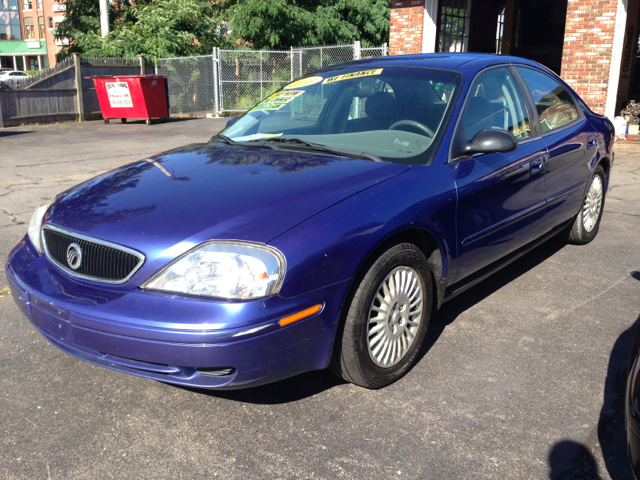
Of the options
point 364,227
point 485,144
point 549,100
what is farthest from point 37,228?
point 549,100

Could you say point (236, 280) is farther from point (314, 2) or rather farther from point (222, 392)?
point (314, 2)

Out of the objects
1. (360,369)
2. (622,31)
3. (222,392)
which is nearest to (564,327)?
(360,369)

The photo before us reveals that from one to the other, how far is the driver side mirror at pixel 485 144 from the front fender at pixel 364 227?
0.20m

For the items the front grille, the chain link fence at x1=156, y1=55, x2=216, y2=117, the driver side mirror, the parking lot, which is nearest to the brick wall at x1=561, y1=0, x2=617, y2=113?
the parking lot

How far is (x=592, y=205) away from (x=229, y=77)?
16.6m

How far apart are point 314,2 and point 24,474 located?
2645cm

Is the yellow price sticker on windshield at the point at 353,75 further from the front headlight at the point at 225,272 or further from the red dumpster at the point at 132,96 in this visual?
the red dumpster at the point at 132,96

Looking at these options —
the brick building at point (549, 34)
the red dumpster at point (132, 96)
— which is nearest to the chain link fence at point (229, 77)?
the red dumpster at point (132, 96)

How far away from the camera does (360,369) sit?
109 inches

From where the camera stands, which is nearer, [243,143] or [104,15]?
[243,143]

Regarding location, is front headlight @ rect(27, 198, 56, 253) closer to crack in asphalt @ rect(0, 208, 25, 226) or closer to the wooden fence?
crack in asphalt @ rect(0, 208, 25, 226)

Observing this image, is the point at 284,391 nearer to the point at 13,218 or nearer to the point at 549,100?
the point at 549,100

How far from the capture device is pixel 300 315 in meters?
2.43

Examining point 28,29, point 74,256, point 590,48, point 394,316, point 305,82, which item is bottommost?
point 394,316
